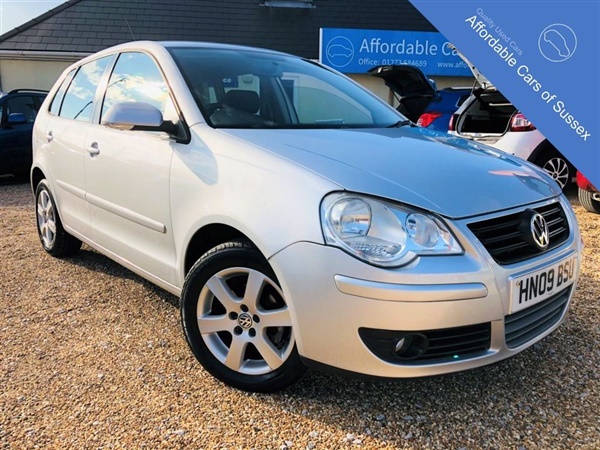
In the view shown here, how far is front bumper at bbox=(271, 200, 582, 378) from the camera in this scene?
1802 mm

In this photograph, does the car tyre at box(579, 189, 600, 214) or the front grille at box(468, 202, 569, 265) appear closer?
the front grille at box(468, 202, 569, 265)

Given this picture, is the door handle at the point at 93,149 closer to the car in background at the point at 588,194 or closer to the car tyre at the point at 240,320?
the car tyre at the point at 240,320

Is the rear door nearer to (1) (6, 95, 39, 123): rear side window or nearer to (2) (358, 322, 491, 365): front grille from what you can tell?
(2) (358, 322, 491, 365): front grille

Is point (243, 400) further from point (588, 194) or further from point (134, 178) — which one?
point (588, 194)

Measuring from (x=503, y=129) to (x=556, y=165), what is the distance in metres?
0.96

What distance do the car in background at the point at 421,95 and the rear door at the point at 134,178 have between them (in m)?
4.23

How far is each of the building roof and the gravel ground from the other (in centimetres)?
1455

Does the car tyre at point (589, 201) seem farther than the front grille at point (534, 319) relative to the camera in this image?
Yes

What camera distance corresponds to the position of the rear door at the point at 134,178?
260cm

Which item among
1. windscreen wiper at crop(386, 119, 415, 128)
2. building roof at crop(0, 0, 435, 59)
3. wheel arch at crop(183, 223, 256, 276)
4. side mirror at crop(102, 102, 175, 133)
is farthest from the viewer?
building roof at crop(0, 0, 435, 59)

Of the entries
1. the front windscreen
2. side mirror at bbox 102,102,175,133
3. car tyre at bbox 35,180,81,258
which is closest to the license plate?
the front windscreen

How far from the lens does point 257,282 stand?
2121 millimetres

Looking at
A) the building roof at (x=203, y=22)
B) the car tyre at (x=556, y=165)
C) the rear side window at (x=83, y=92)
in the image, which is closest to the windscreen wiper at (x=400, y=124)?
the rear side window at (x=83, y=92)

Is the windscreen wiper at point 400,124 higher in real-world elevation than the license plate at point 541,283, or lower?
higher
